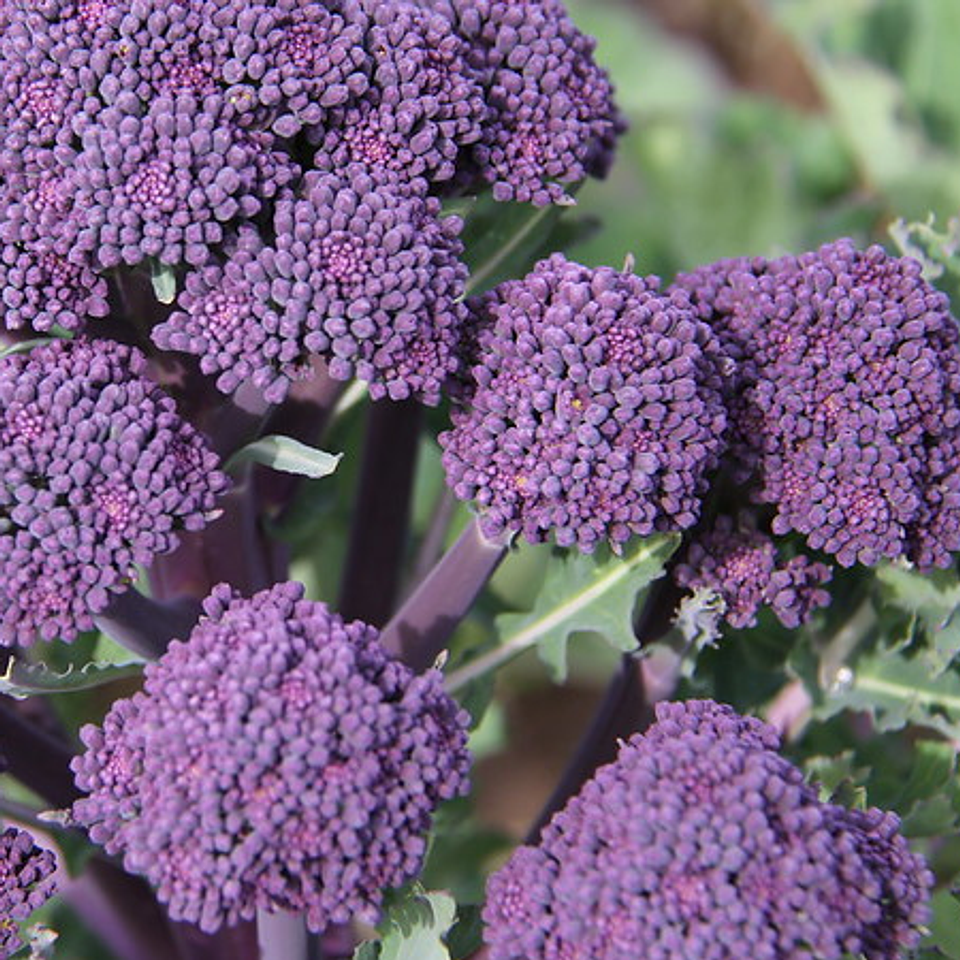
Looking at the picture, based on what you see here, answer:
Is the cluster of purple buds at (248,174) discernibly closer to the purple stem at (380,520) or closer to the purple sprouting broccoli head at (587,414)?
the purple sprouting broccoli head at (587,414)

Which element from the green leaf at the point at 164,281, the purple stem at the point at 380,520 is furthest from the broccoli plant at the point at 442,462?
the purple stem at the point at 380,520

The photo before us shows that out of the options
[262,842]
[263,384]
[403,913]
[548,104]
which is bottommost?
[403,913]

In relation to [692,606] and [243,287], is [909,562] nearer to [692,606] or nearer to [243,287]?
[692,606]

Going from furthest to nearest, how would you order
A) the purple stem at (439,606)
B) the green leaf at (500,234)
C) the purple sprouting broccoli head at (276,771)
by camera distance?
the green leaf at (500,234) → the purple stem at (439,606) → the purple sprouting broccoli head at (276,771)

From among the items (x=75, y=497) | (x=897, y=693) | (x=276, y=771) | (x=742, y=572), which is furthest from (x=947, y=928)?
(x=75, y=497)

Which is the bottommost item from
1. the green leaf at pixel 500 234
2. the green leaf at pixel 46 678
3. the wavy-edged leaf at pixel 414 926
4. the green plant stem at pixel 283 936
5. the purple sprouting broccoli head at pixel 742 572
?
the green plant stem at pixel 283 936

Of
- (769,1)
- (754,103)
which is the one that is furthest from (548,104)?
(769,1)

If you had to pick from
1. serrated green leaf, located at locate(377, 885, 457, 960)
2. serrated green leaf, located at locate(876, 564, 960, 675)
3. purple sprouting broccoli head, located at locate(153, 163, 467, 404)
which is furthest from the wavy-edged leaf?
serrated green leaf, located at locate(876, 564, 960, 675)

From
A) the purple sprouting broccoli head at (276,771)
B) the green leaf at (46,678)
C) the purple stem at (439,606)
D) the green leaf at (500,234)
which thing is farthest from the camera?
the green leaf at (500,234)
